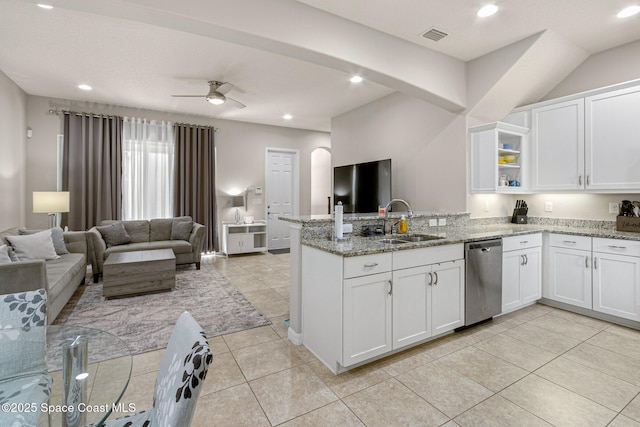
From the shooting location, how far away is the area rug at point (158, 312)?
2859 mm

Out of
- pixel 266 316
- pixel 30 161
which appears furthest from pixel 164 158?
pixel 266 316

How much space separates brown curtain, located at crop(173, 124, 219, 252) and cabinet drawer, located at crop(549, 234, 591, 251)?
5568 millimetres

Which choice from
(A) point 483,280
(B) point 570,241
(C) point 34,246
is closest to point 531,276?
(B) point 570,241

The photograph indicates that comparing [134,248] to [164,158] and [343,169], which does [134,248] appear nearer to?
[164,158]

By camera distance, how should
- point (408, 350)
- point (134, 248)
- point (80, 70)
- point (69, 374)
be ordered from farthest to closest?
point (134, 248), point (80, 70), point (408, 350), point (69, 374)

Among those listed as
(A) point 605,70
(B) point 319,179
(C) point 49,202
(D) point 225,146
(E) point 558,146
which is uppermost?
(A) point 605,70

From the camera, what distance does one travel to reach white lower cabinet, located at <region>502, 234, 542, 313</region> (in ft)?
10.4

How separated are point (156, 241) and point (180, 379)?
198 inches

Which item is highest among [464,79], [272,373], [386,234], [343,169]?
[464,79]

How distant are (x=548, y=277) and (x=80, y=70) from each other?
20.5 ft

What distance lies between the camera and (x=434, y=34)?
311cm

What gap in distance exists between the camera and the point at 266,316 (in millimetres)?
3268

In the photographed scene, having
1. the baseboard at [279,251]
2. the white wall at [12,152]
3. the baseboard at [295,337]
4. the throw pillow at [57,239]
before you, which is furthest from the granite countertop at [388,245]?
the white wall at [12,152]

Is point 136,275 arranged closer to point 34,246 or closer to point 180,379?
point 34,246
